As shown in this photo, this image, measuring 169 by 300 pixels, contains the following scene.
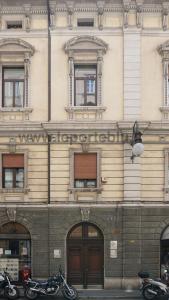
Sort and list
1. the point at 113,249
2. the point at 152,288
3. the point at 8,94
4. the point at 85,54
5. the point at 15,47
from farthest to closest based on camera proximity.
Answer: the point at 8,94, the point at 15,47, the point at 85,54, the point at 113,249, the point at 152,288

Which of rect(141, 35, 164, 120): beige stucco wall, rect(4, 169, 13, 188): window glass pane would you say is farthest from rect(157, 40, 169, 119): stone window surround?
rect(4, 169, 13, 188): window glass pane

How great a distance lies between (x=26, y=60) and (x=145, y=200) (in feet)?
27.6

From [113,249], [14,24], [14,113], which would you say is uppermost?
[14,24]

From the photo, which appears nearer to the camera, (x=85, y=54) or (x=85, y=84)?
(x=85, y=54)

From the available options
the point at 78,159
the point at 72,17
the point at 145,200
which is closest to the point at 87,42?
the point at 72,17

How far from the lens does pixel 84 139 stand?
1167 inches

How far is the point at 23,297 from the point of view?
89.9 ft

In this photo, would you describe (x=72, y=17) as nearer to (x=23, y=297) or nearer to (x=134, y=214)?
(x=134, y=214)

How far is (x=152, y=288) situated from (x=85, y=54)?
10897mm

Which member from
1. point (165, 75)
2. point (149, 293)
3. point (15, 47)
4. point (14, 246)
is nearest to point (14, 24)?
point (15, 47)

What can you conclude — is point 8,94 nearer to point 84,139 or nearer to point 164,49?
point 84,139

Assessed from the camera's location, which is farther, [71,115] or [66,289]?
[71,115]

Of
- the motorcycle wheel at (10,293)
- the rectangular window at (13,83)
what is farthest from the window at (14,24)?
the motorcycle wheel at (10,293)

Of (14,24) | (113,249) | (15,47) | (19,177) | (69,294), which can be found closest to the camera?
(69,294)
